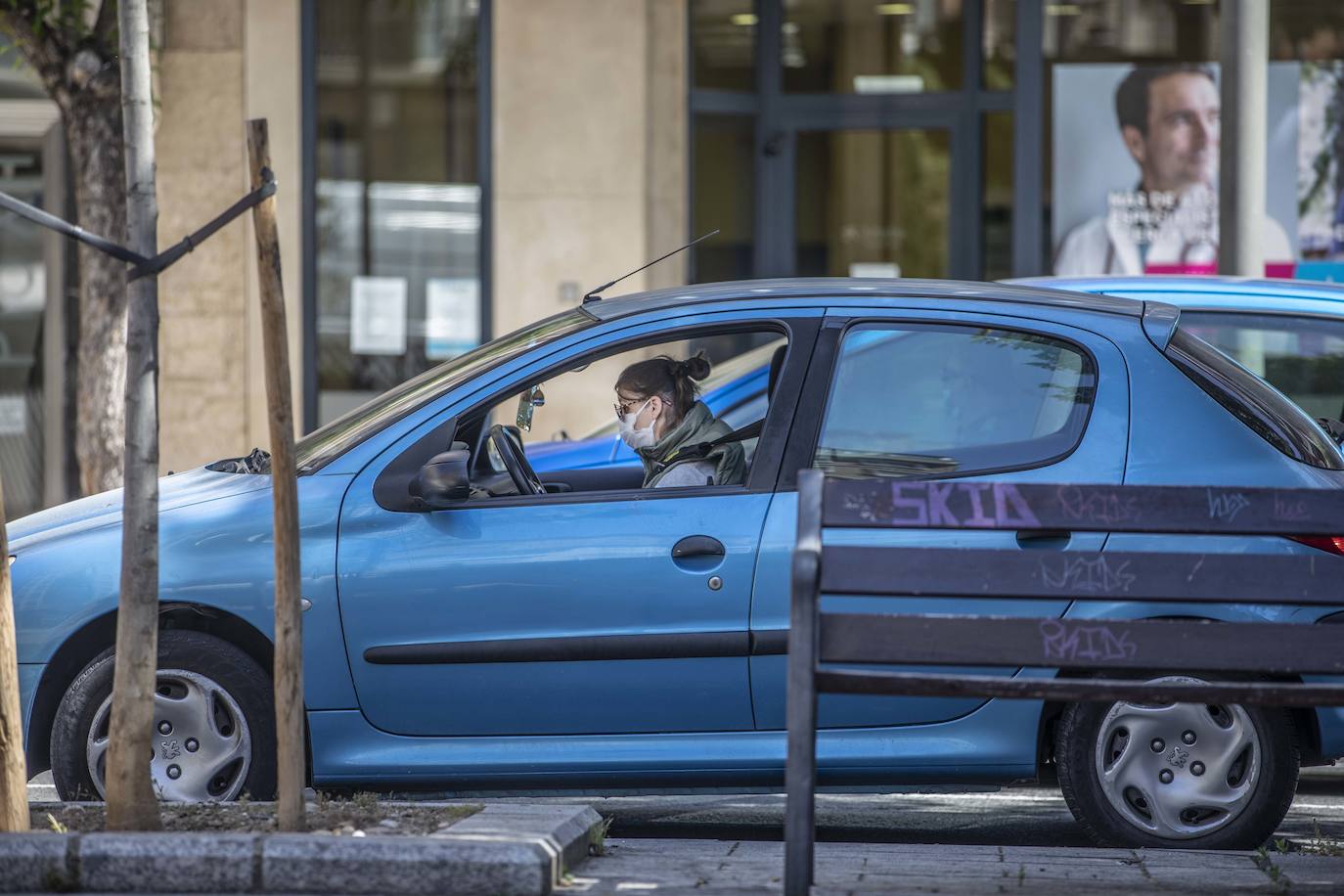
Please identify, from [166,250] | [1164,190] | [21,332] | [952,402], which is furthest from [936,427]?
[21,332]

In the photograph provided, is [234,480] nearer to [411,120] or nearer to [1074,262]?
[411,120]

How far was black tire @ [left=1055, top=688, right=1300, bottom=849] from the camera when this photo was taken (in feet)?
16.1

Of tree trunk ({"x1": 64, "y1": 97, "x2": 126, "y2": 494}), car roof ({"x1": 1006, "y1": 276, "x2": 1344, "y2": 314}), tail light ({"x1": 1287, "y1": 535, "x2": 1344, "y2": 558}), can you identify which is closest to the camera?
tail light ({"x1": 1287, "y1": 535, "x2": 1344, "y2": 558})

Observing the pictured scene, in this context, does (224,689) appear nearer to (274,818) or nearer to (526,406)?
(274,818)

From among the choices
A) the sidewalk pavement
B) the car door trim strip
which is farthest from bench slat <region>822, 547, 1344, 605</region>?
the car door trim strip

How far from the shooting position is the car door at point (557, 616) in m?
4.96

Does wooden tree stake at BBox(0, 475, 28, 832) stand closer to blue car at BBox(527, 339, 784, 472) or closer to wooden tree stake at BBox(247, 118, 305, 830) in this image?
wooden tree stake at BBox(247, 118, 305, 830)

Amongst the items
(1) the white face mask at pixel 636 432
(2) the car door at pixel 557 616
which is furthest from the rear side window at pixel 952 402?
(1) the white face mask at pixel 636 432

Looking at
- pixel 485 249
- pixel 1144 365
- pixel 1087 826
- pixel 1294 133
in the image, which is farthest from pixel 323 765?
pixel 1294 133

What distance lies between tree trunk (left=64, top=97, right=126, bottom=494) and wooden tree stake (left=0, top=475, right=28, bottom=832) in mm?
5969

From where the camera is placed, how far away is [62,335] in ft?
39.9

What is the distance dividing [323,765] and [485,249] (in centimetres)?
722

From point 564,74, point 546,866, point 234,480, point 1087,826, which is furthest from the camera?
point 564,74

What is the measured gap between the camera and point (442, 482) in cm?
501
